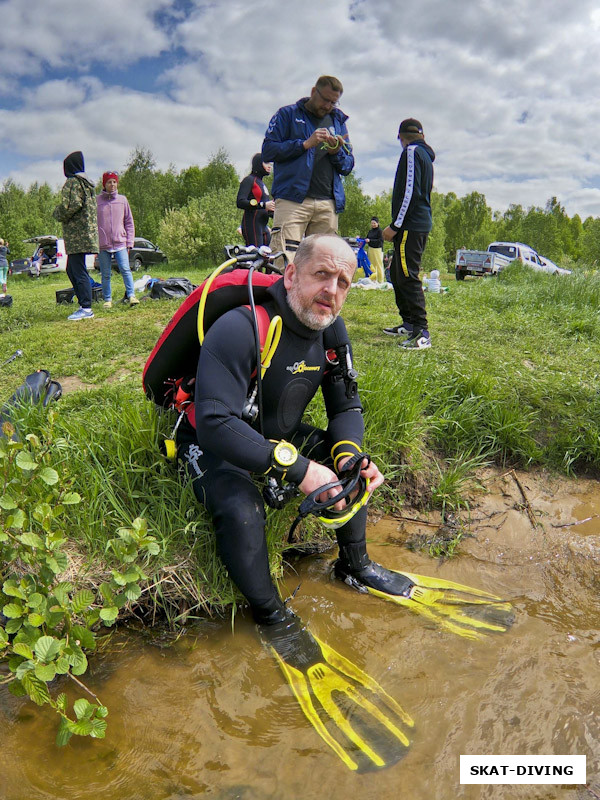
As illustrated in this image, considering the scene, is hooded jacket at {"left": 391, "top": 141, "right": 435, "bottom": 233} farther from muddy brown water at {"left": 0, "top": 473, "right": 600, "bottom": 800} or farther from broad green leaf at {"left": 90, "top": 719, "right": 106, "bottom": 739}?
broad green leaf at {"left": 90, "top": 719, "right": 106, "bottom": 739}

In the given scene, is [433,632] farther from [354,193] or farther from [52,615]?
[354,193]

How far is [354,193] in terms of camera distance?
43.4 metres

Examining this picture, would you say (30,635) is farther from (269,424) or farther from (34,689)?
(269,424)

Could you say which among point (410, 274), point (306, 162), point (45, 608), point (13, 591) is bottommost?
point (45, 608)

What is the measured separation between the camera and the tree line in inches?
1089

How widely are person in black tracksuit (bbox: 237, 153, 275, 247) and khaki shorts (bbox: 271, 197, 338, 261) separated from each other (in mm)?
3070

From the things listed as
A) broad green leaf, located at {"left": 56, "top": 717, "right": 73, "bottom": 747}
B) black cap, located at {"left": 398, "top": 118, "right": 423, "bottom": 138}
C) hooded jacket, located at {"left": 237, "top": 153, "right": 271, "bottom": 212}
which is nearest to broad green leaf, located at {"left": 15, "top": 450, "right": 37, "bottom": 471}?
broad green leaf, located at {"left": 56, "top": 717, "right": 73, "bottom": 747}

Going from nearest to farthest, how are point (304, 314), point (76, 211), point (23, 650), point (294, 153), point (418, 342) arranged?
1. point (23, 650)
2. point (304, 314)
3. point (294, 153)
4. point (418, 342)
5. point (76, 211)

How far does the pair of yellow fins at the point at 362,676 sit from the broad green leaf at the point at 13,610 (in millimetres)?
1014

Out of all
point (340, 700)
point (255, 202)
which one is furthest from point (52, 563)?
point (255, 202)

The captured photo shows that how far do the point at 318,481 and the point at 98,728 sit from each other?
3.97ft

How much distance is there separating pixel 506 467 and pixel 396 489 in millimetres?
873

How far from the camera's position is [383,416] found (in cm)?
355

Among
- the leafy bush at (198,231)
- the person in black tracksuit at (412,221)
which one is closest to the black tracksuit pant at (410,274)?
the person in black tracksuit at (412,221)
